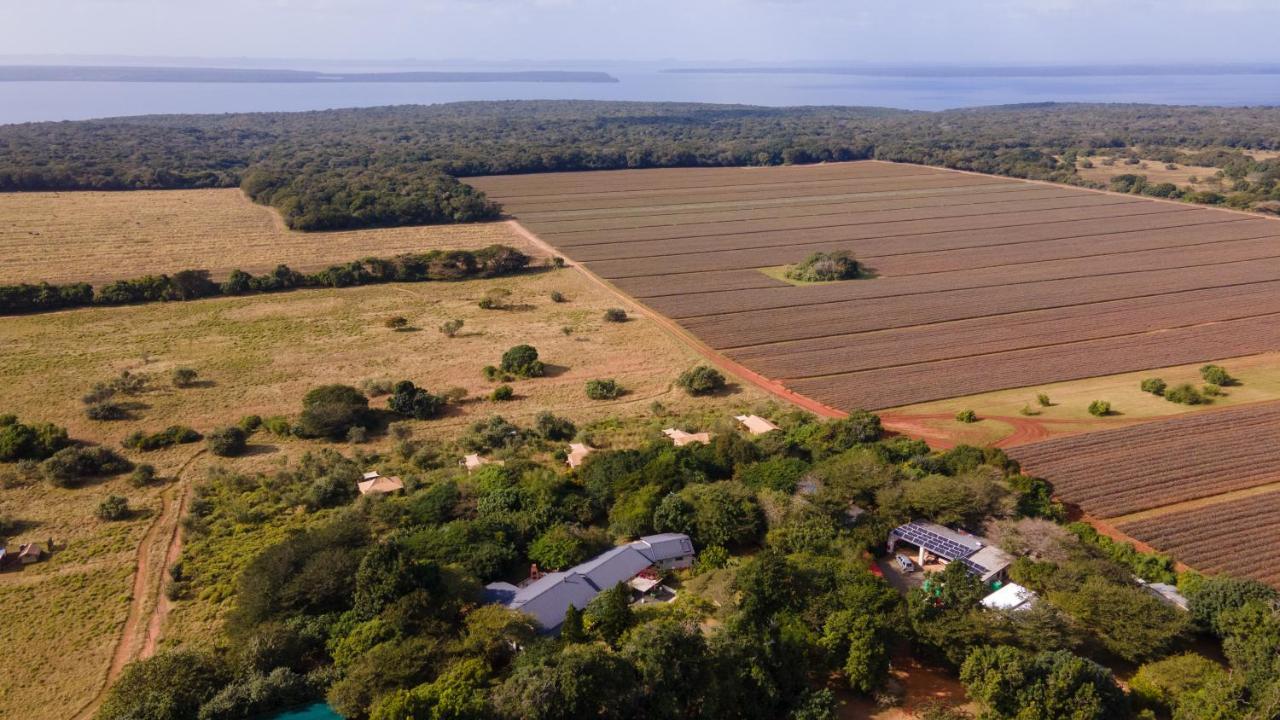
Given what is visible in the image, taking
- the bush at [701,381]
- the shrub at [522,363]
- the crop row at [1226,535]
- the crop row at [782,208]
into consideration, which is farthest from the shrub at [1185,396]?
the crop row at [782,208]

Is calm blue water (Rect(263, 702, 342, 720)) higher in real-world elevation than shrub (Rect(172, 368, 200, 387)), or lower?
lower

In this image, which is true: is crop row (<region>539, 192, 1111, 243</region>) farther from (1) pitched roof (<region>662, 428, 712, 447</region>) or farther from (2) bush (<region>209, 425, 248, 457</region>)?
(2) bush (<region>209, 425, 248, 457</region>)

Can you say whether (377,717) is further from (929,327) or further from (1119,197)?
(1119,197)

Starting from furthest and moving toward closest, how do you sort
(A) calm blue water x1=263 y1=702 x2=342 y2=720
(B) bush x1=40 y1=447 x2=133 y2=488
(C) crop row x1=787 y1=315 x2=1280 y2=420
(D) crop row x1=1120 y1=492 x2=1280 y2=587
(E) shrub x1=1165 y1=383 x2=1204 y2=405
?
(C) crop row x1=787 y1=315 x2=1280 y2=420, (E) shrub x1=1165 y1=383 x2=1204 y2=405, (B) bush x1=40 y1=447 x2=133 y2=488, (D) crop row x1=1120 y1=492 x2=1280 y2=587, (A) calm blue water x1=263 y1=702 x2=342 y2=720

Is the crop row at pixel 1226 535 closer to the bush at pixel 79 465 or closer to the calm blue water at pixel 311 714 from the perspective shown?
the calm blue water at pixel 311 714

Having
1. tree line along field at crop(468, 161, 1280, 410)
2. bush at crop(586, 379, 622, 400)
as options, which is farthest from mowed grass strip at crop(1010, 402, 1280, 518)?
bush at crop(586, 379, 622, 400)
